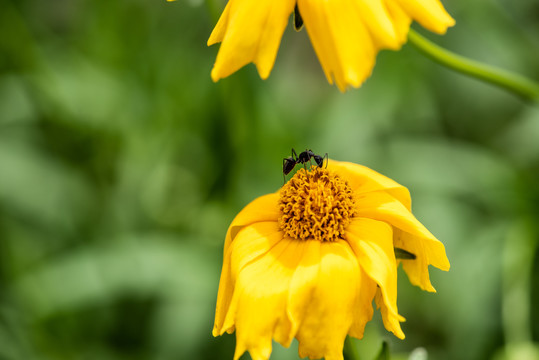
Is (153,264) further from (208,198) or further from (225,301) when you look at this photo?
(225,301)

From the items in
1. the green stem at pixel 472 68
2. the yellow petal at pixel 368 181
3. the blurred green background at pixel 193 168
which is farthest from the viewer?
the blurred green background at pixel 193 168

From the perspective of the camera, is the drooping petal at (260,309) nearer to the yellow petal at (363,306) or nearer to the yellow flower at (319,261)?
the yellow flower at (319,261)

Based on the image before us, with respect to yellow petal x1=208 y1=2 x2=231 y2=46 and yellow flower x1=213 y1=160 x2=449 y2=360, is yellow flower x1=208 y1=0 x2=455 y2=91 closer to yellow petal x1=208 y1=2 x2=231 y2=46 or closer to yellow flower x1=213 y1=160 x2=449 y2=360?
yellow petal x1=208 y1=2 x2=231 y2=46

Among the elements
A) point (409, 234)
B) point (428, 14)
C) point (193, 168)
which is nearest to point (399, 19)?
point (428, 14)

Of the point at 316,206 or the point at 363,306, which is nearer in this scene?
the point at 363,306

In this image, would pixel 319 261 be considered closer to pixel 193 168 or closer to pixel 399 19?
pixel 399 19

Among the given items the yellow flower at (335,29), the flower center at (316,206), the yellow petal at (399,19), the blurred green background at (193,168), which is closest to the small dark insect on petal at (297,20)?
the yellow flower at (335,29)
